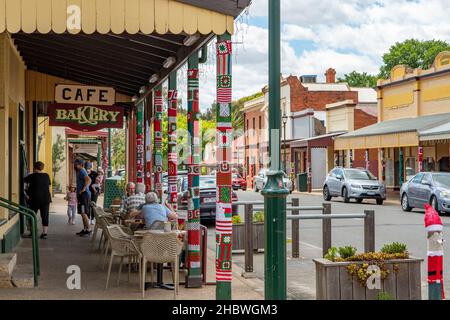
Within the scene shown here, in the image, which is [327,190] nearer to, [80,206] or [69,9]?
[80,206]

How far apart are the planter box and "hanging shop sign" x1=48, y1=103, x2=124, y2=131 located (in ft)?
29.2

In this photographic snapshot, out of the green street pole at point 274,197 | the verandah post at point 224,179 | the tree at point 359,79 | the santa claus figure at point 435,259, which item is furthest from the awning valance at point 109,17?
the tree at point 359,79

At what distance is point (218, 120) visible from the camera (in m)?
8.62

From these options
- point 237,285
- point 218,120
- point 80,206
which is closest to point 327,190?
point 80,206

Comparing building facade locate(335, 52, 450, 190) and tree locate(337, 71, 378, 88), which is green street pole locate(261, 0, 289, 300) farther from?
Answer: tree locate(337, 71, 378, 88)

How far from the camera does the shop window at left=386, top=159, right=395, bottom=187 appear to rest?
43406mm

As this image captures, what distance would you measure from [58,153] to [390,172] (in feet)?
60.2

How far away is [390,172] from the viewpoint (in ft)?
144

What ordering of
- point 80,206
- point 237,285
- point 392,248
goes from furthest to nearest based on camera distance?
point 80,206, point 237,285, point 392,248

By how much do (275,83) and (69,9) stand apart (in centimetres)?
273

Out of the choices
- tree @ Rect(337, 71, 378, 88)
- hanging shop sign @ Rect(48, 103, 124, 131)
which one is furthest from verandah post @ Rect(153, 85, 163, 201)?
tree @ Rect(337, 71, 378, 88)

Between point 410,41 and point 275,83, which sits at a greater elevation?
point 410,41

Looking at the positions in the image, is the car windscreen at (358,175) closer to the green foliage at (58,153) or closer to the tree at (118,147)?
the green foliage at (58,153)

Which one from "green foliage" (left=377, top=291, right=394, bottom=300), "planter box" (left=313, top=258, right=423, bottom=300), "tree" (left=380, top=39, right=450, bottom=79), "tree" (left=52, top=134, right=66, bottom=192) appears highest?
"tree" (left=380, top=39, right=450, bottom=79)
